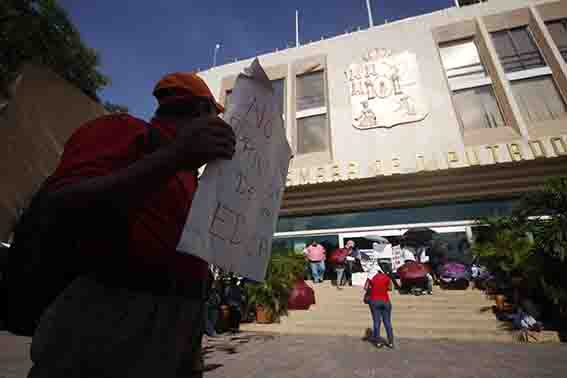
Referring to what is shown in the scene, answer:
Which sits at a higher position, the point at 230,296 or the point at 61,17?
the point at 61,17

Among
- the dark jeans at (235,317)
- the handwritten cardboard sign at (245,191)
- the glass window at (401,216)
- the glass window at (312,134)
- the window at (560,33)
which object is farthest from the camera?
the glass window at (312,134)

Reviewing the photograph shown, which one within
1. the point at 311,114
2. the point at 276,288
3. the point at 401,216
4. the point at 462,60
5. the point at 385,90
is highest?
the point at 462,60

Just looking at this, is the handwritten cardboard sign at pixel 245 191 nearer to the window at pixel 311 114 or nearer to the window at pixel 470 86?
the window at pixel 311 114

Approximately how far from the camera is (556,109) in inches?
496

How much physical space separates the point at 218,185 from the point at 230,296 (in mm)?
8307

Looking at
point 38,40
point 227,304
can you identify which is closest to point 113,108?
point 38,40

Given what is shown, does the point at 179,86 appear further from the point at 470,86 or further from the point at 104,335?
the point at 470,86

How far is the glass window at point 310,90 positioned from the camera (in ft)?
54.9

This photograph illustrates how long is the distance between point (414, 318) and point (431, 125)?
9428 millimetres

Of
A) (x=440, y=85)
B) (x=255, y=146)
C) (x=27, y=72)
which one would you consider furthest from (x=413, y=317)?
(x=27, y=72)

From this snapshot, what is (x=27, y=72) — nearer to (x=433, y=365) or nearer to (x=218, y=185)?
(x=218, y=185)

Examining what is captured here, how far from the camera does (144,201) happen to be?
89 cm

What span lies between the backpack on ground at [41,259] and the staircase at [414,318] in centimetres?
758

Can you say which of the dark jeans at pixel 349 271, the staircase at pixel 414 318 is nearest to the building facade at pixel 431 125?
the dark jeans at pixel 349 271
